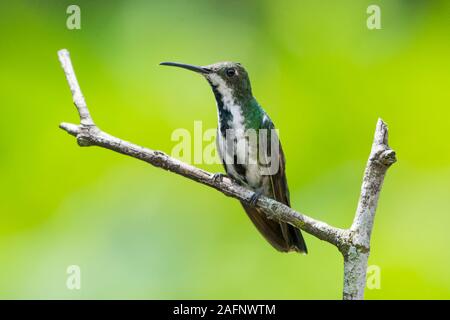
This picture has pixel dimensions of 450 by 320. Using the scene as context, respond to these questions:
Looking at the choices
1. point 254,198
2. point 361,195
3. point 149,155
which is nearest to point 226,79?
point 254,198

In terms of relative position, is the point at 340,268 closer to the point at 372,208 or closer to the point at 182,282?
the point at 182,282

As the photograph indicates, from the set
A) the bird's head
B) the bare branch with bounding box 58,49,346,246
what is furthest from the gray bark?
the bird's head

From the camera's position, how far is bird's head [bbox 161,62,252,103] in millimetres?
5062

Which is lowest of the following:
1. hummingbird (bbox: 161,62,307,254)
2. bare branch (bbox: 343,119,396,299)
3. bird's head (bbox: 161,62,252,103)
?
bare branch (bbox: 343,119,396,299)

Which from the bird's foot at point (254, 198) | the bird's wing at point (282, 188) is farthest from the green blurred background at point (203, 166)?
the bird's foot at point (254, 198)

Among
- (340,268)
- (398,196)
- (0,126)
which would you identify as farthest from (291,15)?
(0,126)

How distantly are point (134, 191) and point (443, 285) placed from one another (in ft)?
8.58

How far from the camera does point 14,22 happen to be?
611cm

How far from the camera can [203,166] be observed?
5598 mm

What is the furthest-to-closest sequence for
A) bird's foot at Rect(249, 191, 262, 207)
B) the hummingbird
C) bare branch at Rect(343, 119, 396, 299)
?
the hummingbird
bird's foot at Rect(249, 191, 262, 207)
bare branch at Rect(343, 119, 396, 299)

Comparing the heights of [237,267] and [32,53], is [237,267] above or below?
below

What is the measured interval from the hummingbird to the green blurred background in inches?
11.8

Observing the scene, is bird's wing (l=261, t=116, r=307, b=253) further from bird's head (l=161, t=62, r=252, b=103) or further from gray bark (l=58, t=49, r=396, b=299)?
gray bark (l=58, t=49, r=396, b=299)

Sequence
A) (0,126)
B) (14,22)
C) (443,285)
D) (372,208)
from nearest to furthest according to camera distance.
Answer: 1. (372,208)
2. (443,285)
3. (0,126)
4. (14,22)
